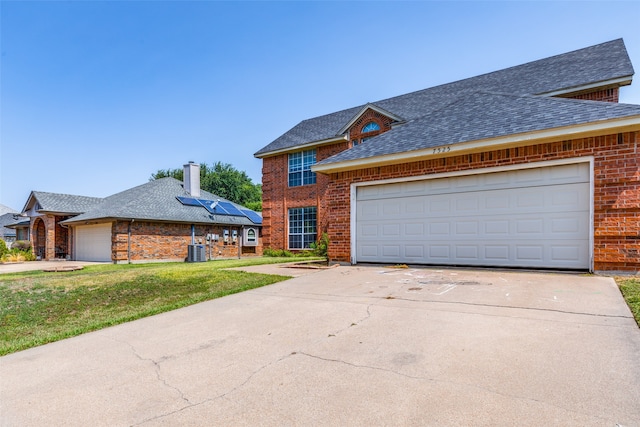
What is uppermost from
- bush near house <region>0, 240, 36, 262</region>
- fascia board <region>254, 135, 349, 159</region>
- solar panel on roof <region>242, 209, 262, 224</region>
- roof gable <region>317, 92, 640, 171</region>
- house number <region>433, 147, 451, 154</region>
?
fascia board <region>254, 135, 349, 159</region>

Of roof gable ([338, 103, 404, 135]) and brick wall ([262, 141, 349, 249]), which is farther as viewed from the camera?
brick wall ([262, 141, 349, 249])

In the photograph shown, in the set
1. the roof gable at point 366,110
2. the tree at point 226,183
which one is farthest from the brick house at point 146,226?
the tree at point 226,183

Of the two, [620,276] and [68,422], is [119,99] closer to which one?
[68,422]

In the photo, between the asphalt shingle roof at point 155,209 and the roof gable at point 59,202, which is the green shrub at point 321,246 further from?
the roof gable at point 59,202

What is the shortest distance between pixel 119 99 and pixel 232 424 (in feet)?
67.6

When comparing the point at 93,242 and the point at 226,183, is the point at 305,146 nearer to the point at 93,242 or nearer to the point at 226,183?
the point at 93,242

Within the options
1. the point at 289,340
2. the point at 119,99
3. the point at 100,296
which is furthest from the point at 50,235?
the point at 289,340

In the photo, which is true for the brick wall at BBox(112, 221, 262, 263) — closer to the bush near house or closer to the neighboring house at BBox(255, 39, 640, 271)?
the bush near house

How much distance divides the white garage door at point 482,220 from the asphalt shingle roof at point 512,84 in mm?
6080

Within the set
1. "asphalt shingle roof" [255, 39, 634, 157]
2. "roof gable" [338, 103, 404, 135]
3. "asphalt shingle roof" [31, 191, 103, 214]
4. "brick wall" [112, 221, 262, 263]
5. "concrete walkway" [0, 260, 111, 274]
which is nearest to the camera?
"asphalt shingle roof" [255, 39, 634, 157]

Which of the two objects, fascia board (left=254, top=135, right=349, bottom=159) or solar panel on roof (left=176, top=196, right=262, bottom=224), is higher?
fascia board (left=254, top=135, right=349, bottom=159)

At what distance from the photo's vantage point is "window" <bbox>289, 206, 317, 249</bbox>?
19.1 meters

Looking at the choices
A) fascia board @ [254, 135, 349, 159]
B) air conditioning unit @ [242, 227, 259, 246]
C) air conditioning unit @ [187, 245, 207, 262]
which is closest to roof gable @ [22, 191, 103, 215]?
air conditioning unit @ [187, 245, 207, 262]

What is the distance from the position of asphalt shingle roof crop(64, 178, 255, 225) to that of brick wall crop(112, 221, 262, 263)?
1.84 ft
